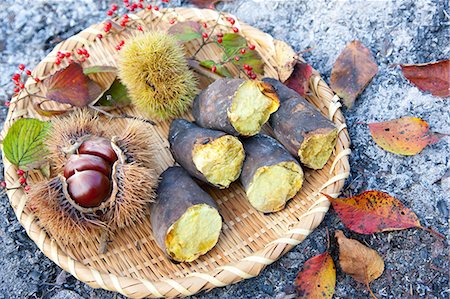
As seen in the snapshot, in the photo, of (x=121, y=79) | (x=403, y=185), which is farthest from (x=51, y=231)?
(x=403, y=185)

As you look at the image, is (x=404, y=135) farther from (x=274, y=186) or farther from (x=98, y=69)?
Result: (x=98, y=69)

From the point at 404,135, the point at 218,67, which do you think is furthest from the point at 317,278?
the point at 218,67

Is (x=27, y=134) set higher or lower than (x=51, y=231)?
higher

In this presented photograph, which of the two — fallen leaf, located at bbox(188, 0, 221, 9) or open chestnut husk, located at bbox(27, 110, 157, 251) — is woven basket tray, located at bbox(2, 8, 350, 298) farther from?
fallen leaf, located at bbox(188, 0, 221, 9)

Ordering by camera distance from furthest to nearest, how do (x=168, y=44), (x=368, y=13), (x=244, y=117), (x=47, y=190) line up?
1. (x=368, y=13)
2. (x=168, y=44)
3. (x=244, y=117)
4. (x=47, y=190)

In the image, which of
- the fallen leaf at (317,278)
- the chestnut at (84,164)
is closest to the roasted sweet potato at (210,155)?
the chestnut at (84,164)

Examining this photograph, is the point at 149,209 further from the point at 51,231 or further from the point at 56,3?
the point at 56,3

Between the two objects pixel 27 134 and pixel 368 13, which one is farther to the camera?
pixel 368 13
